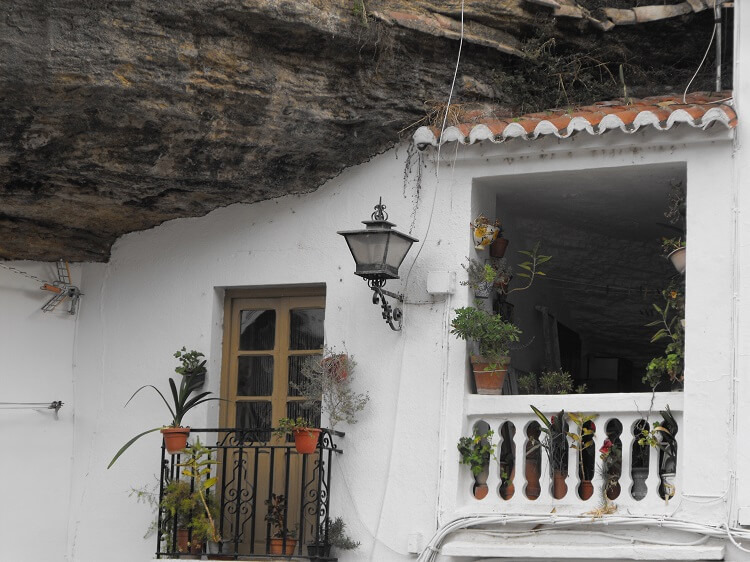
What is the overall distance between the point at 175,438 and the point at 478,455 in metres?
2.23

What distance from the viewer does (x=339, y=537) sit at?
9.09 meters

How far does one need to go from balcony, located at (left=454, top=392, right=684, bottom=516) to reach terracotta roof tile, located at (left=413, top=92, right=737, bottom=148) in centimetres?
178

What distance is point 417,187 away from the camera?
943 cm

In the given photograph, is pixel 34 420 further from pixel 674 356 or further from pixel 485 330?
pixel 674 356

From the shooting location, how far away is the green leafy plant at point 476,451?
884 centimetres

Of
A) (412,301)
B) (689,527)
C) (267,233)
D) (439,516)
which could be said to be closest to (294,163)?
(267,233)

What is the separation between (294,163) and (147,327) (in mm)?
1836

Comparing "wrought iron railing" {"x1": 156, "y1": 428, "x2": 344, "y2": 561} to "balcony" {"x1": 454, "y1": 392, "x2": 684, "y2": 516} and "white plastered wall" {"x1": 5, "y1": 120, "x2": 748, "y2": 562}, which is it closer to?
"white plastered wall" {"x1": 5, "y1": 120, "x2": 748, "y2": 562}

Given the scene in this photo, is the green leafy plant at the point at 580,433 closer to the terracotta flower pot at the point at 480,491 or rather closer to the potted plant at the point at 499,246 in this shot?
the terracotta flower pot at the point at 480,491

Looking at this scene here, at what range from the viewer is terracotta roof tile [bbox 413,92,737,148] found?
27.8 feet

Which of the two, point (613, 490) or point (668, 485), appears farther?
point (613, 490)

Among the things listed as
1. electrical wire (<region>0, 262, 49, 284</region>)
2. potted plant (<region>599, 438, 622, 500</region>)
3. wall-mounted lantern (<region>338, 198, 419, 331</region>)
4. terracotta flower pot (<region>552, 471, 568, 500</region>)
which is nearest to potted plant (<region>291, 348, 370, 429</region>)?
wall-mounted lantern (<region>338, 198, 419, 331</region>)

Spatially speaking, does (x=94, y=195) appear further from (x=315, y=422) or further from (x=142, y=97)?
(x=315, y=422)

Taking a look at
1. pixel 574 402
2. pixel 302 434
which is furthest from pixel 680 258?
pixel 302 434
